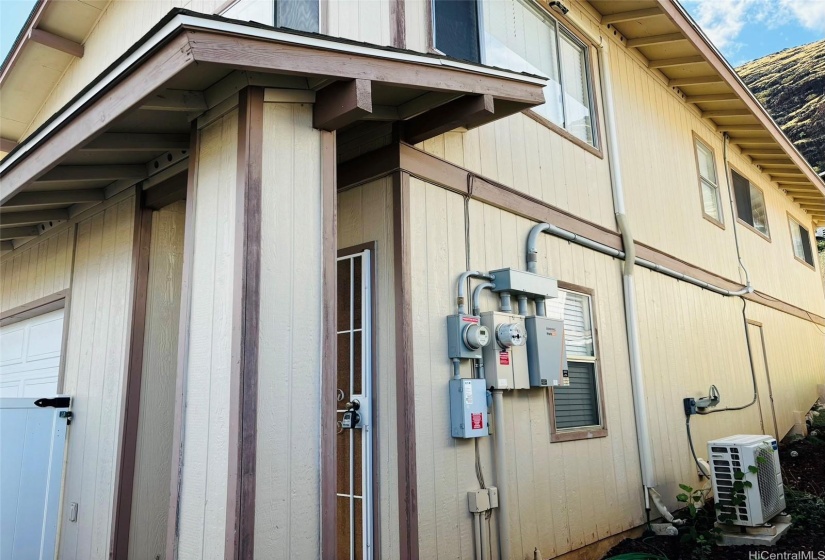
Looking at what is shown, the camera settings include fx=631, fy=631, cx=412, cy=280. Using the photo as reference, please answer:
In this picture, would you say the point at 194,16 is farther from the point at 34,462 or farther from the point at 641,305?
the point at 641,305

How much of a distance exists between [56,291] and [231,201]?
3.09m

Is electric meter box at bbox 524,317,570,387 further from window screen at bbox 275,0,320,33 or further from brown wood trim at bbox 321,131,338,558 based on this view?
window screen at bbox 275,0,320,33

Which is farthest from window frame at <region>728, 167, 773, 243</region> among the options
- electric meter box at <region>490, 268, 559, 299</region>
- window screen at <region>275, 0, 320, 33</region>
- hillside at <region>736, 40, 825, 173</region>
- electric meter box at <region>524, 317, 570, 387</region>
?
hillside at <region>736, 40, 825, 173</region>

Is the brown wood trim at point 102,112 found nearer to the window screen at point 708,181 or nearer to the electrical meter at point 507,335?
the electrical meter at point 507,335

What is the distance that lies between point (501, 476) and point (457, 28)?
121 inches

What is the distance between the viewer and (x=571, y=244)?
527 cm

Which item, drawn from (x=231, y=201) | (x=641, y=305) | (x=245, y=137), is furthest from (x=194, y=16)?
(x=641, y=305)

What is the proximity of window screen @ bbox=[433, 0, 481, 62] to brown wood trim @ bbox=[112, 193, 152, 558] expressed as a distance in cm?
231

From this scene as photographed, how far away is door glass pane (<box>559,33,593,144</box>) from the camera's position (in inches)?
229

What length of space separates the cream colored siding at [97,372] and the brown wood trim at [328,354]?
186 centimetres

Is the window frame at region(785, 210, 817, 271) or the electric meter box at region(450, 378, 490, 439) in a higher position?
the window frame at region(785, 210, 817, 271)

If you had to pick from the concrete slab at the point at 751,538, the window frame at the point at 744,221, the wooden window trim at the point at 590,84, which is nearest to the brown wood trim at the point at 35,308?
the wooden window trim at the point at 590,84

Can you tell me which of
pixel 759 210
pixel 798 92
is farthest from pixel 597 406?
pixel 798 92

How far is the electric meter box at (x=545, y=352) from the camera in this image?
4.30 meters
